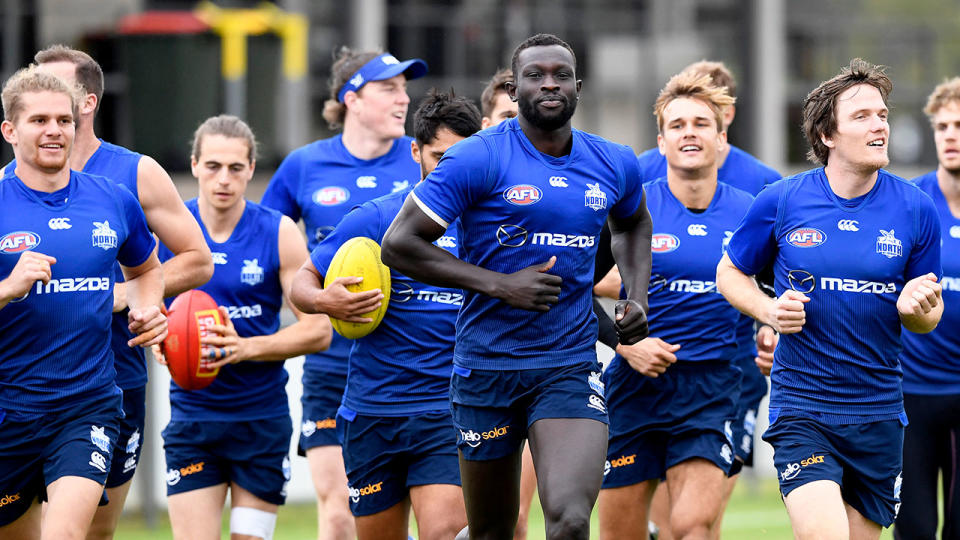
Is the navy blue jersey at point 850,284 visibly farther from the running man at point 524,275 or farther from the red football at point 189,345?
the red football at point 189,345

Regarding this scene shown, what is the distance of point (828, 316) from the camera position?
6.37 metres

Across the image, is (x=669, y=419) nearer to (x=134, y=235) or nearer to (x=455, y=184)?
(x=455, y=184)

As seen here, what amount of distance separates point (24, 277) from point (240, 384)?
2061mm

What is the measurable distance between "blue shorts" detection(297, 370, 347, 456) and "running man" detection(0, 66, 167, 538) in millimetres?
2182

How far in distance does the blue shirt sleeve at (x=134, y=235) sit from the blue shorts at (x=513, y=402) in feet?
5.38

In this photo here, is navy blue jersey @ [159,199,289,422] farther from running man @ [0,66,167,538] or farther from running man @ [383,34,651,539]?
running man @ [383,34,651,539]

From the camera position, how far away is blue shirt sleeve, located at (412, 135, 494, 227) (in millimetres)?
6133

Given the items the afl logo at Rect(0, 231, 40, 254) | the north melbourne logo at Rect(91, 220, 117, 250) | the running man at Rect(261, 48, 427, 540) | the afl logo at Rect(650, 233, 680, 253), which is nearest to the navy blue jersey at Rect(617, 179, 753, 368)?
the afl logo at Rect(650, 233, 680, 253)

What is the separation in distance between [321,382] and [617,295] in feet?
6.34

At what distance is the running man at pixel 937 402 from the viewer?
311 inches

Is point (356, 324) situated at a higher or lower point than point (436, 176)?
lower

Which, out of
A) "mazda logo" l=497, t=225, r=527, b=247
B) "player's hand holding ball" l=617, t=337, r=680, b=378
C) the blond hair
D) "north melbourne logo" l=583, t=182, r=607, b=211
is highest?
the blond hair

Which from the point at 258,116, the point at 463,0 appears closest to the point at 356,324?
the point at 258,116

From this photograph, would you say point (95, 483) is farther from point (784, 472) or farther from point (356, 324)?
point (784, 472)
